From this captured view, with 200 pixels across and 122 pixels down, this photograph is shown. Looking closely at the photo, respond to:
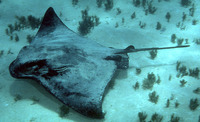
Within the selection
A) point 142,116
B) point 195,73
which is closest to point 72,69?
point 142,116

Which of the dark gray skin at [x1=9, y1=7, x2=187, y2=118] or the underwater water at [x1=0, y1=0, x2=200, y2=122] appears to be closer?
the dark gray skin at [x1=9, y1=7, x2=187, y2=118]

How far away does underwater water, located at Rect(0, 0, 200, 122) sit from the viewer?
13.5ft

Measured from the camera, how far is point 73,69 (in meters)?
A: 3.80

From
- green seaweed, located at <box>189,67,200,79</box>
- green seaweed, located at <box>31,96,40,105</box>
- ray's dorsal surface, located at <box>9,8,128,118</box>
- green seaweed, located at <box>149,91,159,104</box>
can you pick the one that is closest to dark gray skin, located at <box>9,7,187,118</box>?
ray's dorsal surface, located at <box>9,8,128,118</box>

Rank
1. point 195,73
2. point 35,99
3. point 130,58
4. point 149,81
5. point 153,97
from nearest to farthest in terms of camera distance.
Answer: point 35,99
point 153,97
point 149,81
point 195,73
point 130,58

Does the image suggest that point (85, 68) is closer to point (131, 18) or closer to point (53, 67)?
point (53, 67)

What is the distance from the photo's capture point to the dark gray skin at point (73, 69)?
315 cm

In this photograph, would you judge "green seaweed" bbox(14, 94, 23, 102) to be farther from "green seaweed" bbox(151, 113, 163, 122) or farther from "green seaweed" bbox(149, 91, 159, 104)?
"green seaweed" bbox(149, 91, 159, 104)

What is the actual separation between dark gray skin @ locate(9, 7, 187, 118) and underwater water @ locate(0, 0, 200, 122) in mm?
900

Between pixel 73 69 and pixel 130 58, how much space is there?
3152 mm

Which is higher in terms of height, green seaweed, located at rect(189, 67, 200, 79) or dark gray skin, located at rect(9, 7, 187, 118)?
dark gray skin, located at rect(9, 7, 187, 118)

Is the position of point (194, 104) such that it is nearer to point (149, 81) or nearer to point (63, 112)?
point (149, 81)

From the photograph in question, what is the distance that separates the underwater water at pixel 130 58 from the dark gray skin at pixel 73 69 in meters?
0.90

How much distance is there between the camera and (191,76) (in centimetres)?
553
